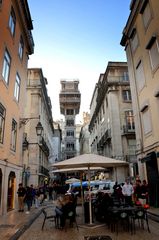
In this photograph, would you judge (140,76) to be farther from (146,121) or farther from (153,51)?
(146,121)

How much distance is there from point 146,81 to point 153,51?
2152 mm

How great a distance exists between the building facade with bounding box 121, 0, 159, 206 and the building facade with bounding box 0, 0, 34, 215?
29.3ft

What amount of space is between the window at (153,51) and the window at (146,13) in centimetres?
178

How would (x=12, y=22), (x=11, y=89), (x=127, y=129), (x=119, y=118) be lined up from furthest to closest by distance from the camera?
(x=119, y=118), (x=127, y=129), (x=12, y=22), (x=11, y=89)

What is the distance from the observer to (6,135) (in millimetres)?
13758

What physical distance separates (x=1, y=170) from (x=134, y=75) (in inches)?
493

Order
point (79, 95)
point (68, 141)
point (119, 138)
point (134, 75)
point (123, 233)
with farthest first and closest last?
point (79, 95), point (68, 141), point (119, 138), point (134, 75), point (123, 233)

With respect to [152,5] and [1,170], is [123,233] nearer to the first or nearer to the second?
[1,170]

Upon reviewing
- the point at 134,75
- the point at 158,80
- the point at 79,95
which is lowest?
the point at 158,80

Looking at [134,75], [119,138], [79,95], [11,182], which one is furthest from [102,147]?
[79,95]

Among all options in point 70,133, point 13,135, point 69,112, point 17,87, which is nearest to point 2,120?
point 13,135

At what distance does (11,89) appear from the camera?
14961mm

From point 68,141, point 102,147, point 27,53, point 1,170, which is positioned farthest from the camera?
point 68,141

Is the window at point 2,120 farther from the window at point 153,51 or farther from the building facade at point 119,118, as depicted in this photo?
the building facade at point 119,118
